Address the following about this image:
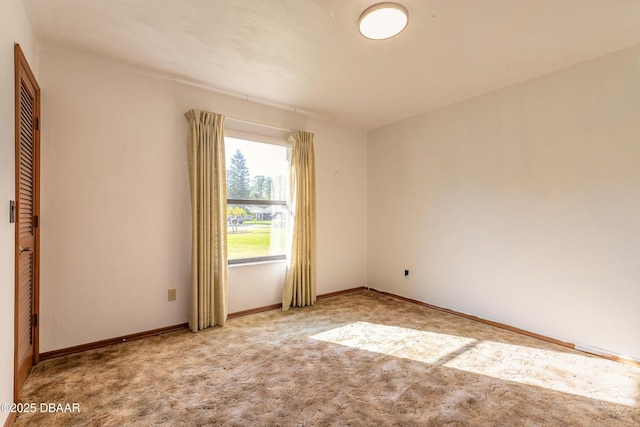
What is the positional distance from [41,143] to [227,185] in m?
1.63

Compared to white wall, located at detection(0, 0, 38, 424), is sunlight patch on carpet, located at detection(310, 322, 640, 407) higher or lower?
lower

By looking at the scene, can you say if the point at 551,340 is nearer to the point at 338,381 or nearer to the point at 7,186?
the point at 338,381

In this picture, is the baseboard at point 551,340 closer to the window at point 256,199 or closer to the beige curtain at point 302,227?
the beige curtain at point 302,227

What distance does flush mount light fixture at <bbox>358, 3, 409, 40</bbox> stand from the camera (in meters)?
1.93

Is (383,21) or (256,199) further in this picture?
(256,199)

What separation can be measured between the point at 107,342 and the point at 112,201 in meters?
1.27

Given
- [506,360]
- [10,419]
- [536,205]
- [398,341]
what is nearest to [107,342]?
[10,419]

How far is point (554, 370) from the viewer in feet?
7.45

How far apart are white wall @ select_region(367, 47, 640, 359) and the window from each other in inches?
66.9

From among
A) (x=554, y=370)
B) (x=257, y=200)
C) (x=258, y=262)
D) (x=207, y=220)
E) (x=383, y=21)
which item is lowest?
(x=554, y=370)

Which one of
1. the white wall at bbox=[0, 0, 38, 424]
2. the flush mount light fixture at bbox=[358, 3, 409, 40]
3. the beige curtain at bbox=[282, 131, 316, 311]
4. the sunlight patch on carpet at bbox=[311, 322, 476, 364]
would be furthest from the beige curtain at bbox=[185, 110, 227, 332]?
the flush mount light fixture at bbox=[358, 3, 409, 40]

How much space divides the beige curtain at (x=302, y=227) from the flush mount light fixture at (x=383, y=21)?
6.03ft

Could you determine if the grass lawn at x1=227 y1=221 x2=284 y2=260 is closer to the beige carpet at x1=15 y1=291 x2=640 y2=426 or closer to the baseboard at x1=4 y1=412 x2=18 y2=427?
the beige carpet at x1=15 y1=291 x2=640 y2=426

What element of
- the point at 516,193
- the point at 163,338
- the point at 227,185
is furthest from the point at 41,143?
the point at 516,193
